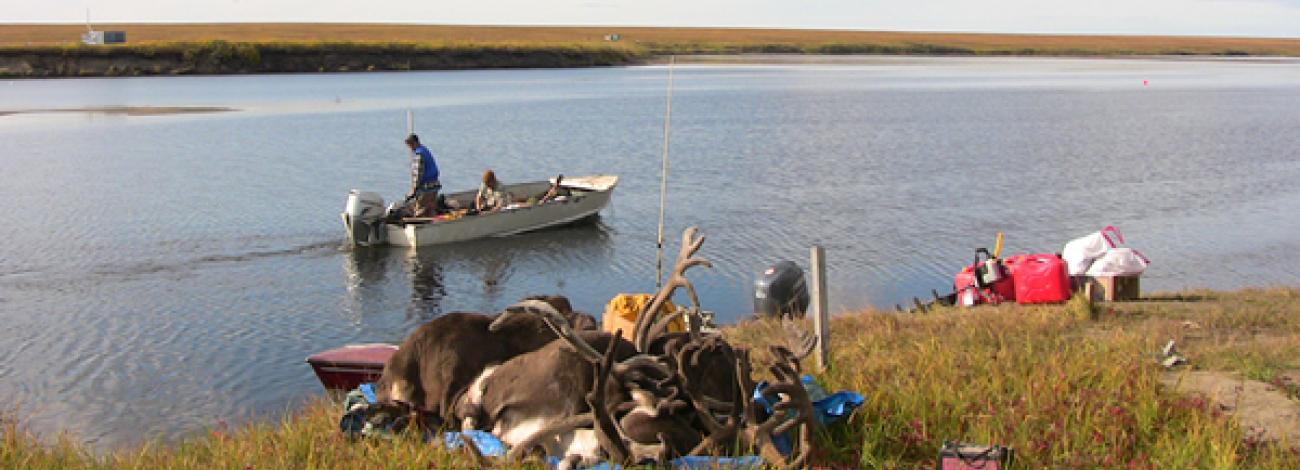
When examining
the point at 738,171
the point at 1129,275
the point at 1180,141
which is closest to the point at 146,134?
the point at 738,171

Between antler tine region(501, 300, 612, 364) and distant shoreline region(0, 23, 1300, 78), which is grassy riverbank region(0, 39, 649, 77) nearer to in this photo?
distant shoreline region(0, 23, 1300, 78)

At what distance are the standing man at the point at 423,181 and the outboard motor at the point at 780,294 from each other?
859 cm

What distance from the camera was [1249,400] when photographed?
8117 millimetres

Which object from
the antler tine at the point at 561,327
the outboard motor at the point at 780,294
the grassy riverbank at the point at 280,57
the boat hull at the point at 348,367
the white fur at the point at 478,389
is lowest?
the boat hull at the point at 348,367

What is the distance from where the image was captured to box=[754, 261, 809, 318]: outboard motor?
14.6m

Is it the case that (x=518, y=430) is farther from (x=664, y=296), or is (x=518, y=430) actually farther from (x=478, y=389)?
(x=664, y=296)

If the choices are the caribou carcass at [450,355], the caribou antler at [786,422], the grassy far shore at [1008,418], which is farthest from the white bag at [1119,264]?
the caribou antler at [786,422]

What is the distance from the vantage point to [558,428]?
6895mm

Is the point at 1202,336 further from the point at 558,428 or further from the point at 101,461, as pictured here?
the point at 101,461

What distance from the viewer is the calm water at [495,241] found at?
15.4 metres

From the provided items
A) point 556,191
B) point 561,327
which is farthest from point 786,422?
point 556,191

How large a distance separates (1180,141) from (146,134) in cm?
3418

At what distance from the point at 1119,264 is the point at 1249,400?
562 centimetres

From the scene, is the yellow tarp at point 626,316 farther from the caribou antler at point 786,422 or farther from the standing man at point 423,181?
the standing man at point 423,181
